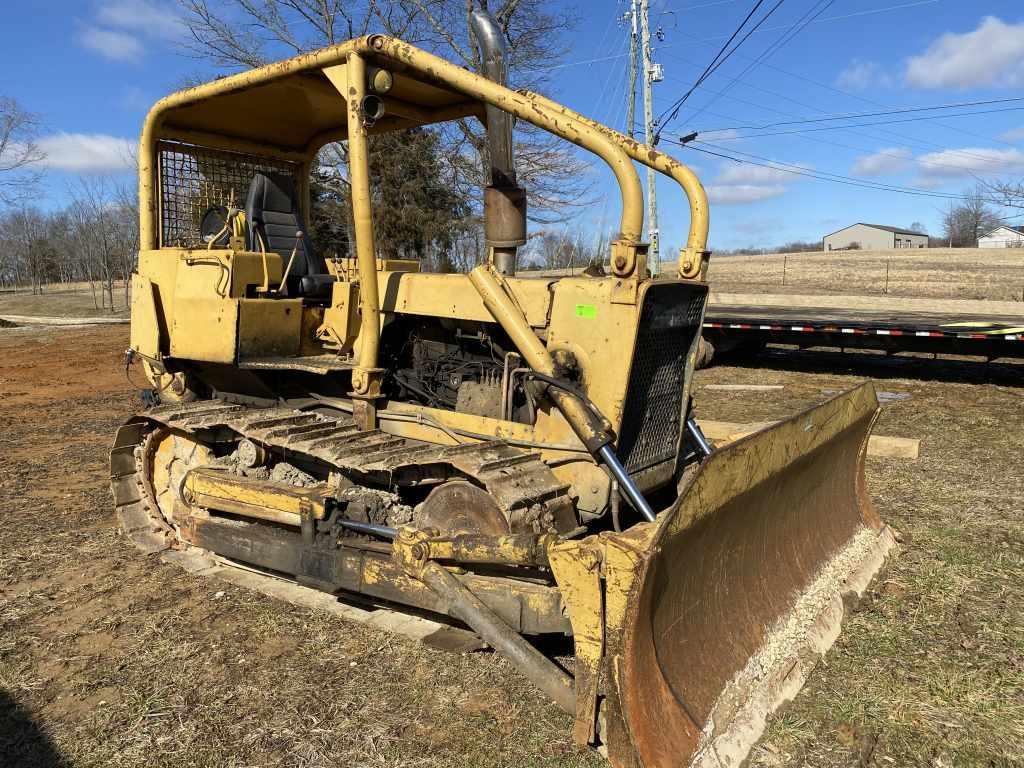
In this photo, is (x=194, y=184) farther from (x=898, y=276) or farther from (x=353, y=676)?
(x=898, y=276)

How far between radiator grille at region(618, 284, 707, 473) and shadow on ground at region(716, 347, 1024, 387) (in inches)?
351

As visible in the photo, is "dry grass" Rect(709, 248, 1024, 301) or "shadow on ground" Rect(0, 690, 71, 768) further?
"dry grass" Rect(709, 248, 1024, 301)

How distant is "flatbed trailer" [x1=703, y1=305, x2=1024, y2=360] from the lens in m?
11.0

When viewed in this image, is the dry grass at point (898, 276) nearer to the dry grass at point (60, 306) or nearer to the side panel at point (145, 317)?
the dry grass at point (60, 306)

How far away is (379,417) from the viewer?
4.71 meters

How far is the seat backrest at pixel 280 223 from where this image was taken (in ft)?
17.9

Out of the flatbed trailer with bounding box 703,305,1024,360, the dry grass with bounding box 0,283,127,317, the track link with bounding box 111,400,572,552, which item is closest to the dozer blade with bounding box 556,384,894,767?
the track link with bounding box 111,400,572,552

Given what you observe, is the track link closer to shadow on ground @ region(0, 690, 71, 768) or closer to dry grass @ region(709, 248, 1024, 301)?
shadow on ground @ region(0, 690, 71, 768)

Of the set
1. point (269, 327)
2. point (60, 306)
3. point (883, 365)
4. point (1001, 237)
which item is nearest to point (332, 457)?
point (269, 327)

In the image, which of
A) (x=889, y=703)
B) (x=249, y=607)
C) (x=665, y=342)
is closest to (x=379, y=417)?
(x=249, y=607)

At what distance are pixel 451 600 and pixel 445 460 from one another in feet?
2.44

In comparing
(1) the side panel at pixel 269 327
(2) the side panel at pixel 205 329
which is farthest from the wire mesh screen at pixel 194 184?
(1) the side panel at pixel 269 327

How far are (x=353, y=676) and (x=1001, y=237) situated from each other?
9537 centimetres

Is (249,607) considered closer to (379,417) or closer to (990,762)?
(379,417)
